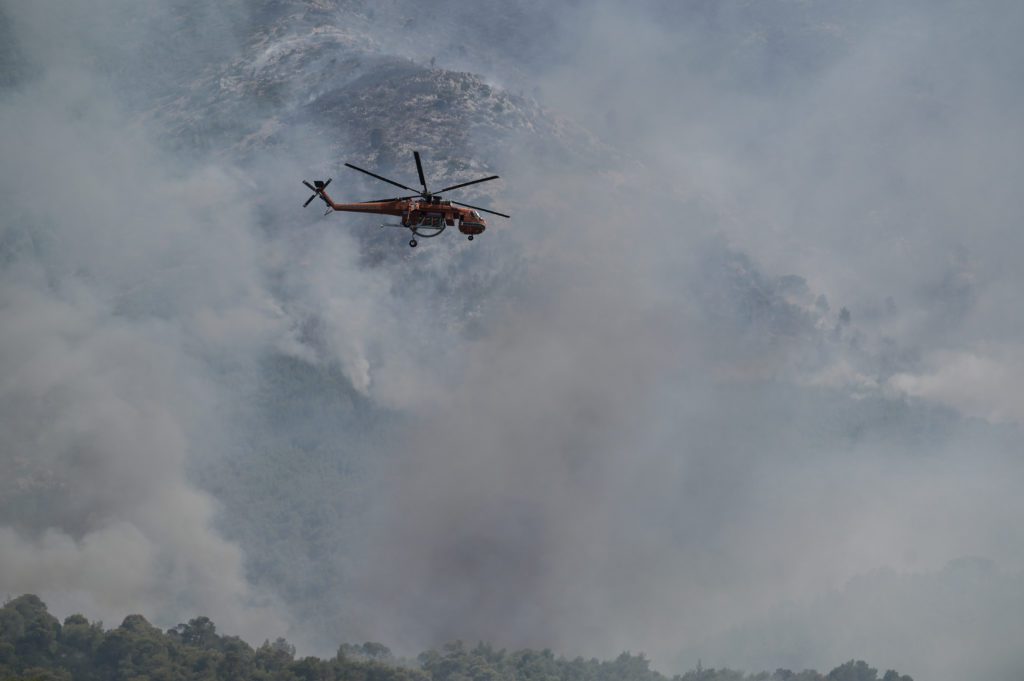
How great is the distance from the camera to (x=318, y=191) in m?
117

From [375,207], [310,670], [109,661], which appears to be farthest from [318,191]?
[109,661]

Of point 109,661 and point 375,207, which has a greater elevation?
point 375,207

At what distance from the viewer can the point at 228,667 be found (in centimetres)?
19675

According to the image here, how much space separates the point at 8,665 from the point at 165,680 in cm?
2164

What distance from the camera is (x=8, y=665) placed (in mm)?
189750

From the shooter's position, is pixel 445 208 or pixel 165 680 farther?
pixel 165 680

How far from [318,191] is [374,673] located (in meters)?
99.6

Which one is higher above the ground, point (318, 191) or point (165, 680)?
point (318, 191)

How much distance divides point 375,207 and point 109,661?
357ft

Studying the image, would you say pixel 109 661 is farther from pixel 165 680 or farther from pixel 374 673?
pixel 374 673

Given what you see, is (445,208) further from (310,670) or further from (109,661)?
(109,661)

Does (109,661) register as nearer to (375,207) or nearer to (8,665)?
(8,665)

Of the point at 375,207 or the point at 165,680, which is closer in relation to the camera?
the point at 375,207

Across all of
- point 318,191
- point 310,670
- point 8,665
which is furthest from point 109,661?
point 318,191
